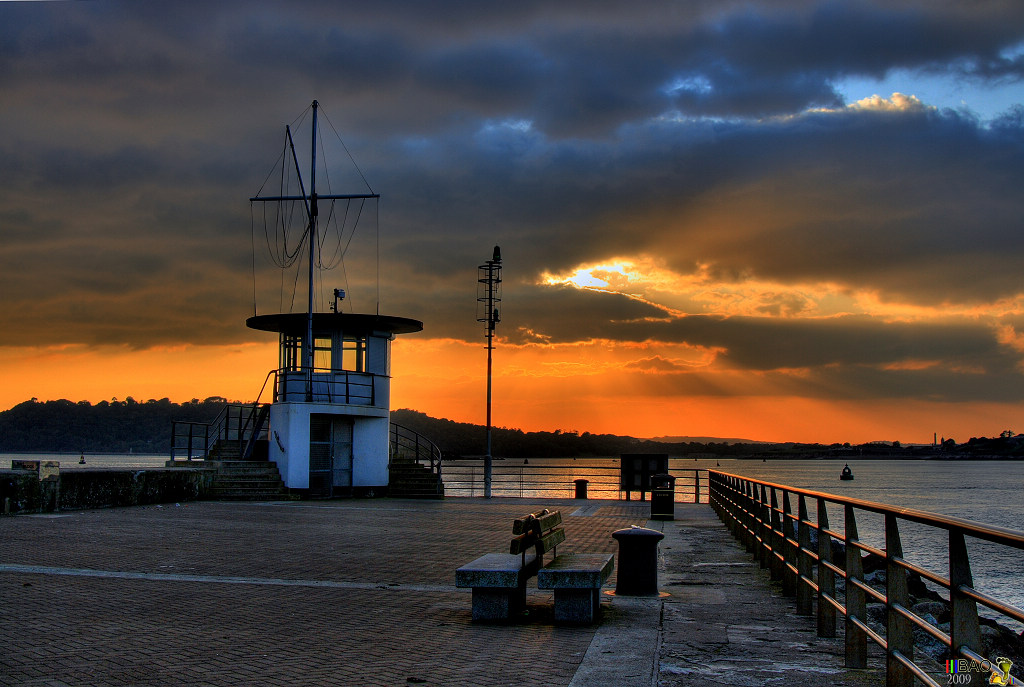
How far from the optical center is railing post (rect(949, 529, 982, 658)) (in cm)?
414

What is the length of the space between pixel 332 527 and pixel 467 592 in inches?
338

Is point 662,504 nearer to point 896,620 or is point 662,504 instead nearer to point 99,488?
point 99,488

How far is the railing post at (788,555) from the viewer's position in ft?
31.2

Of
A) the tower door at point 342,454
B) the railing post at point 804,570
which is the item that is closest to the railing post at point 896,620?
the railing post at point 804,570

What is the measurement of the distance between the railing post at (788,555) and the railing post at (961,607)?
5.10 m

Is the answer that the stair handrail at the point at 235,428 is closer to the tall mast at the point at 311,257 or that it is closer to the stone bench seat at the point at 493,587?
the tall mast at the point at 311,257

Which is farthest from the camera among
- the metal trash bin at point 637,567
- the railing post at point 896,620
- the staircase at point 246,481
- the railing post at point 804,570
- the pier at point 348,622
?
the staircase at point 246,481

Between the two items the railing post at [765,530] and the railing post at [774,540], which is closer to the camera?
the railing post at [774,540]

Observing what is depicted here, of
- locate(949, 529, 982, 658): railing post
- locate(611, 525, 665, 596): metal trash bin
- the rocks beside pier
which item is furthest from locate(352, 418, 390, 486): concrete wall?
locate(949, 529, 982, 658): railing post

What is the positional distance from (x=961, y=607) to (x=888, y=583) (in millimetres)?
1261

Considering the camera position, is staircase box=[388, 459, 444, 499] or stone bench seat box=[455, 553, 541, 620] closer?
stone bench seat box=[455, 553, 541, 620]

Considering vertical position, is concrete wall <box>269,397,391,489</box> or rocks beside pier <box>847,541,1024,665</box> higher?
concrete wall <box>269,397,391,489</box>

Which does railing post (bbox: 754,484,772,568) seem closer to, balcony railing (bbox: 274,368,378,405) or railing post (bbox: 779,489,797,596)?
railing post (bbox: 779,489,797,596)

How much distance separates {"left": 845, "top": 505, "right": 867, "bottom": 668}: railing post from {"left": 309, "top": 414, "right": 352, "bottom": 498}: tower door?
76.1 feet
